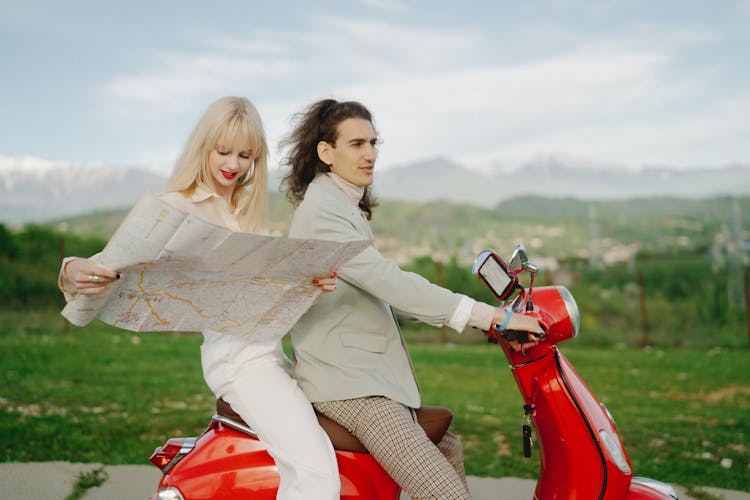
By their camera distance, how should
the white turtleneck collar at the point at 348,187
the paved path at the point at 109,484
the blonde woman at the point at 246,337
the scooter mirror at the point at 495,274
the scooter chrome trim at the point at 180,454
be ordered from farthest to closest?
the paved path at the point at 109,484 < the white turtleneck collar at the point at 348,187 < the scooter chrome trim at the point at 180,454 < the scooter mirror at the point at 495,274 < the blonde woman at the point at 246,337

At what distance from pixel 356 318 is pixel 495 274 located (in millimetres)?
444

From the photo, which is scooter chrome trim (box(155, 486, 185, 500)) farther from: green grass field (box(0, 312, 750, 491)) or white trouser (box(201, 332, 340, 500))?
green grass field (box(0, 312, 750, 491))

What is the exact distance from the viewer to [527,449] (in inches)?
98.3

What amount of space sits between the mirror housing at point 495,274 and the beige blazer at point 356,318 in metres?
0.11

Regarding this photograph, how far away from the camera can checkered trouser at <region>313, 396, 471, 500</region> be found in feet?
7.37

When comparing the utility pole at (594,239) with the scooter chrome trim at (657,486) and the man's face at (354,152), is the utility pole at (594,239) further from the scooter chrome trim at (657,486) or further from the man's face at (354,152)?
the man's face at (354,152)

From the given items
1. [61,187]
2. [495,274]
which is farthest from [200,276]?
[61,187]

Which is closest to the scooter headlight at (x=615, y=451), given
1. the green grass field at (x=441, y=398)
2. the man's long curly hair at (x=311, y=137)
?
the man's long curly hair at (x=311, y=137)

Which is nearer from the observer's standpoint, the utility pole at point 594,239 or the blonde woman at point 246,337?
the blonde woman at point 246,337

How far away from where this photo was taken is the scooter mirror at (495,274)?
2348mm

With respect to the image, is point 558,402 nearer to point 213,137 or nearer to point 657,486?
point 657,486

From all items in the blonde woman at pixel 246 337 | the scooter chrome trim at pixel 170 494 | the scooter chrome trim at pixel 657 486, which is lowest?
the scooter chrome trim at pixel 657 486

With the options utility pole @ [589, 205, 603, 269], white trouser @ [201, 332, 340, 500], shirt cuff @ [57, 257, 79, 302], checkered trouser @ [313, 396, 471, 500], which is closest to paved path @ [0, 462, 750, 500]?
checkered trouser @ [313, 396, 471, 500]

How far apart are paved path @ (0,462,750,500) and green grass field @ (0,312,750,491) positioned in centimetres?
43
